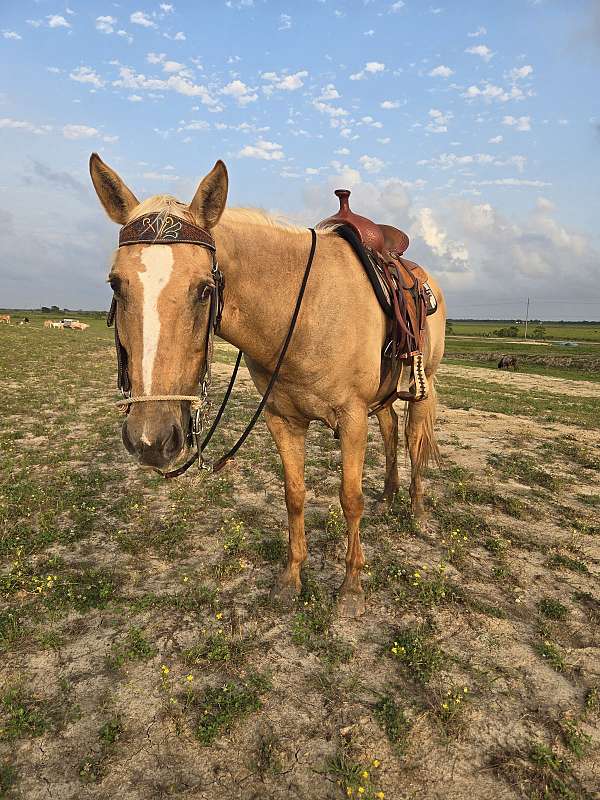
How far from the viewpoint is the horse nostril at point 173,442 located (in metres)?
2.33

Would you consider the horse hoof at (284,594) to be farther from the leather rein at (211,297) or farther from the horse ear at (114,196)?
the horse ear at (114,196)

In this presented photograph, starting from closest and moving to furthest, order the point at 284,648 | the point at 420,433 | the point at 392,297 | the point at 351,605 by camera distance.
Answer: the point at 284,648 < the point at 351,605 < the point at 392,297 < the point at 420,433

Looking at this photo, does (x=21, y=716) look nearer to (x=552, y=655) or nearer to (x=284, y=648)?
(x=284, y=648)

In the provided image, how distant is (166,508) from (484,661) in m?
4.31

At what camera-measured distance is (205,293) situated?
8.32 ft

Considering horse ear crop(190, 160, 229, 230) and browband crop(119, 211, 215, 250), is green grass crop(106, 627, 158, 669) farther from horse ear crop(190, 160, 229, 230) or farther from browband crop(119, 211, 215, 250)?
horse ear crop(190, 160, 229, 230)

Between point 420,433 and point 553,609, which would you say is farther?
point 420,433

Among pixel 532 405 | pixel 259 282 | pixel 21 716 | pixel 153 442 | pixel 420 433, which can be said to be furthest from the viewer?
pixel 532 405

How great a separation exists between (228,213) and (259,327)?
91 centimetres

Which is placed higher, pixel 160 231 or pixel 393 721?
pixel 160 231

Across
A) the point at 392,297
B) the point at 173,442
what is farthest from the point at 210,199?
the point at 392,297

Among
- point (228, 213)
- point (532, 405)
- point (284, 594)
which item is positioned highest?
point (228, 213)

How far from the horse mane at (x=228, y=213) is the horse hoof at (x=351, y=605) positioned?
10.9ft

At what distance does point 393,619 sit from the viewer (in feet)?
12.5
